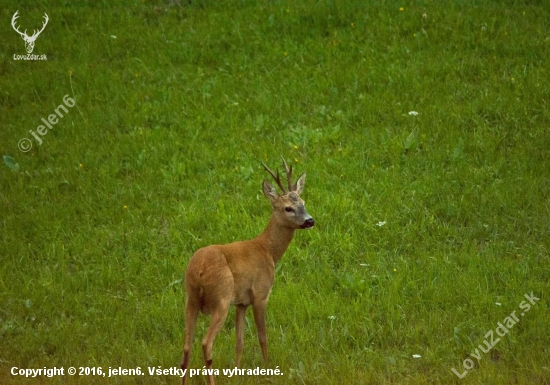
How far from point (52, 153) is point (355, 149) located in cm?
409

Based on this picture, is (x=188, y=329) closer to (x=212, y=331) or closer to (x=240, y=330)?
(x=212, y=331)

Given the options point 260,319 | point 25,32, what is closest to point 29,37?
point 25,32

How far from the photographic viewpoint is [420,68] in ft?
42.4

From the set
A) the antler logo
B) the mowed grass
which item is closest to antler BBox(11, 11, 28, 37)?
the antler logo

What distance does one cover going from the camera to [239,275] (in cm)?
722

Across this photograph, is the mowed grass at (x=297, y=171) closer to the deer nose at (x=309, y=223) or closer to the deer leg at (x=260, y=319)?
the deer leg at (x=260, y=319)

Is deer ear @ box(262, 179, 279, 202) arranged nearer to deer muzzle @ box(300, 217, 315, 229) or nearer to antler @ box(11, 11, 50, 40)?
deer muzzle @ box(300, 217, 315, 229)

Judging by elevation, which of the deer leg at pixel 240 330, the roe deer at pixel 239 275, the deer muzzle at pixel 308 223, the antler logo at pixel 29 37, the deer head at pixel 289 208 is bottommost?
the deer leg at pixel 240 330

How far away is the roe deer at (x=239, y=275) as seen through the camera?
695cm

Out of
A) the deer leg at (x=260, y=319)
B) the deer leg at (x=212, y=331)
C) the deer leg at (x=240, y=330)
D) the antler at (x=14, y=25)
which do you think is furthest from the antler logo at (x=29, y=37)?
the deer leg at (x=212, y=331)

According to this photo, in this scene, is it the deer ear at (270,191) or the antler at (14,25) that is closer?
the deer ear at (270,191)

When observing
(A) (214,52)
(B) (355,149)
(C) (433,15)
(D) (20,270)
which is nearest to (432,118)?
(B) (355,149)

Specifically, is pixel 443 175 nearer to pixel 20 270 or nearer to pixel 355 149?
pixel 355 149

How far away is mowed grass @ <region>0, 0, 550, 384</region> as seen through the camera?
26.4 feet
